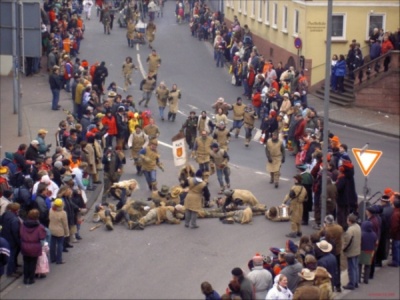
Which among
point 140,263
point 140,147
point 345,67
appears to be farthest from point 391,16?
point 140,263

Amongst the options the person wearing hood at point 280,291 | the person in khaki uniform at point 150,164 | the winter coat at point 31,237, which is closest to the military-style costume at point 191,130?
the person in khaki uniform at point 150,164

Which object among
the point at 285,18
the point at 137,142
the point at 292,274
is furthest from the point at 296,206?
the point at 285,18

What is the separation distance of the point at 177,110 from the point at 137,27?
16.7m

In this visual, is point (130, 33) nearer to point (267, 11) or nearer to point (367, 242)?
point (267, 11)

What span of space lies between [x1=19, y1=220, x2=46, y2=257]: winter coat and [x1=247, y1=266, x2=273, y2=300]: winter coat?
4.27m

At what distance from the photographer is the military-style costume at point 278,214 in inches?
947

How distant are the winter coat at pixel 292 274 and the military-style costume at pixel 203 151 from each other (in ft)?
30.9

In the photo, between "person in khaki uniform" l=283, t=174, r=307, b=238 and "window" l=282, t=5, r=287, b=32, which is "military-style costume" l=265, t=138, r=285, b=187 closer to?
"person in khaki uniform" l=283, t=174, r=307, b=238

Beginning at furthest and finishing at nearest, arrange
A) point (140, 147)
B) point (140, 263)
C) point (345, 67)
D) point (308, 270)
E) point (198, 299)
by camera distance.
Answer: point (345, 67) < point (140, 147) < point (140, 263) < point (198, 299) < point (308, 270)

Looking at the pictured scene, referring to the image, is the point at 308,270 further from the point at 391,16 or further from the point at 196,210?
the point at 391,16

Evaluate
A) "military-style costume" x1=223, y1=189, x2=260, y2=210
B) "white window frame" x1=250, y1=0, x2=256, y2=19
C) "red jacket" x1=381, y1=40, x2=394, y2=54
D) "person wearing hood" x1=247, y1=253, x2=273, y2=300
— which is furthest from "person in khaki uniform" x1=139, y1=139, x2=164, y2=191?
"white window frame" x1=250, y1=0, x2=256, y2=19

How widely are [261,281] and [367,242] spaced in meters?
3.33

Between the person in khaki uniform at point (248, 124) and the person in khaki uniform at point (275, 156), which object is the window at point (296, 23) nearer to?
the person in khaki uniform at point (248, 124)

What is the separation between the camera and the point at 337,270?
1916cm
